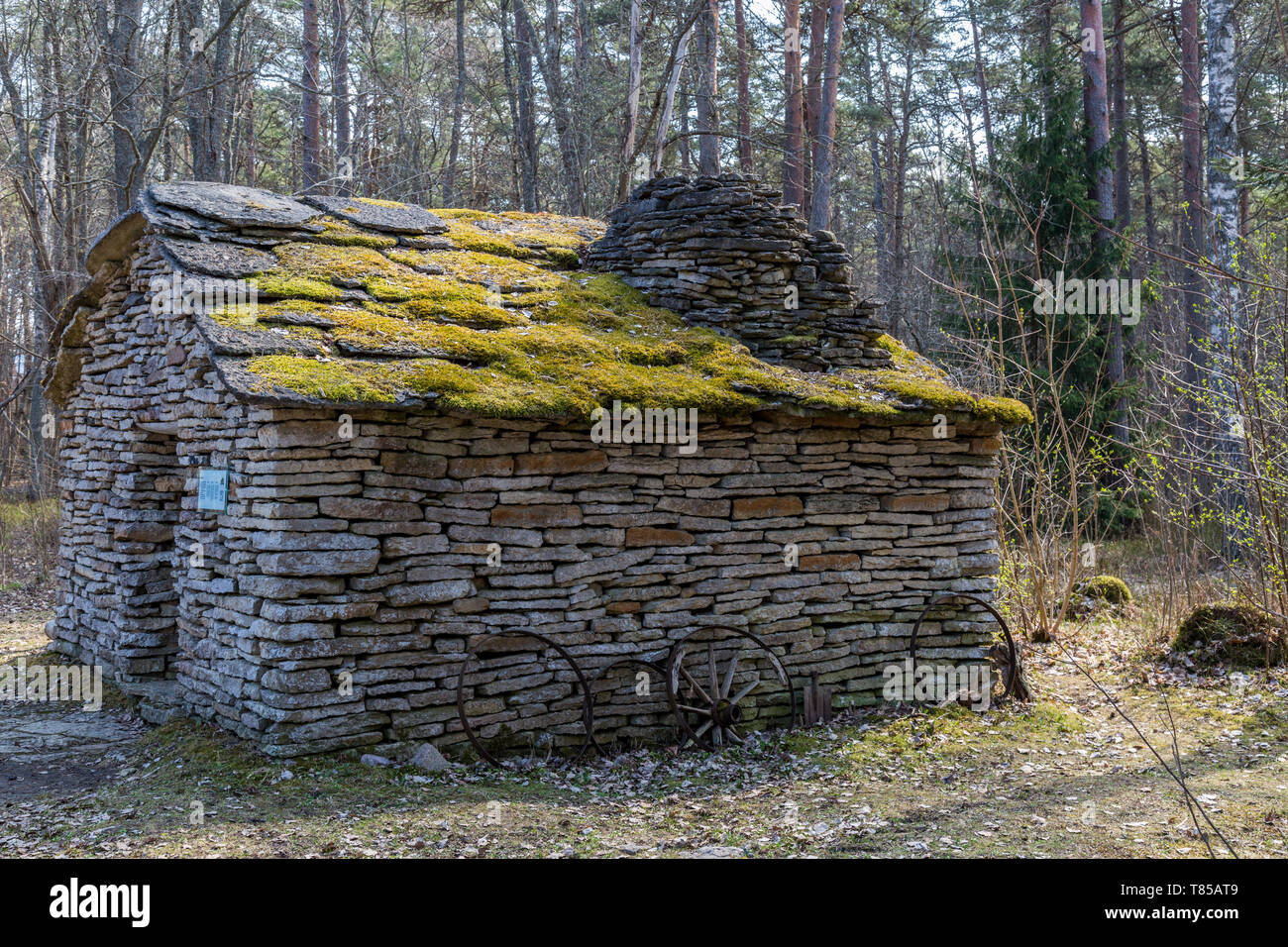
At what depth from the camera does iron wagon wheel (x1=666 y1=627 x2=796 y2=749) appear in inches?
234

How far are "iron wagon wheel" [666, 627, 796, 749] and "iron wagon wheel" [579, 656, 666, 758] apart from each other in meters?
0.10

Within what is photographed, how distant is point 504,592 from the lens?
5516mm

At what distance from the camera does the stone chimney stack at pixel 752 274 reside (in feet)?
23.1

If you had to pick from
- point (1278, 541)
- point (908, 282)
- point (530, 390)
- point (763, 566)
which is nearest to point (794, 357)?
point (763, 566)

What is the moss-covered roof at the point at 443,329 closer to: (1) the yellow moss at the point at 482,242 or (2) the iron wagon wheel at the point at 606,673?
(1) the yellow moss at the point at 482,242


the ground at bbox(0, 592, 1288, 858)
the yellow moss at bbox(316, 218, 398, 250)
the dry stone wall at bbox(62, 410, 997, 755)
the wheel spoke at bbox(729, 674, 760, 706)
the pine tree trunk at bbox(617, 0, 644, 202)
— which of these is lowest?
the ground at bbox(0, 592, 1288, 858)

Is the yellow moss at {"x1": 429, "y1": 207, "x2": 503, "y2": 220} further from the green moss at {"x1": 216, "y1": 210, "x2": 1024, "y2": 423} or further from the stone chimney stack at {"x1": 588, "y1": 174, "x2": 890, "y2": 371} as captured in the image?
the stone chimney stack at {"x1": 588, "y1": 174, "x2": 890, "y2": 371}

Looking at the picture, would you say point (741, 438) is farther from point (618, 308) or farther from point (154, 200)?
point (154, 200)

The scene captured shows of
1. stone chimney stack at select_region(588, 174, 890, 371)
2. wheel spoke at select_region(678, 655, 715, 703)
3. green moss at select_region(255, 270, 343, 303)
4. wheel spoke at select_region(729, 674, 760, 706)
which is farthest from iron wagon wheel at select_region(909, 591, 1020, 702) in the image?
green moss at select_region(255, 270, 343, 303)

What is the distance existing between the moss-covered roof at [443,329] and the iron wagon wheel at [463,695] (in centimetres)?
128

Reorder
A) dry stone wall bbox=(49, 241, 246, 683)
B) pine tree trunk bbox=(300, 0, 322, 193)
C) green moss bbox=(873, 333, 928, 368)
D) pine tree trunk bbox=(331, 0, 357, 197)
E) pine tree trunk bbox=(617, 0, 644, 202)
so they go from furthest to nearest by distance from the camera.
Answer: pine tree trunk bbox=(331, 0, 357, 197) < pine tree trunk bbox=(300, 0, 322, 193) < pine tree trunk bbox=(617, 0, 644, 202) < green moss bbox=(873, 333, 928, 368) < dry stone wall bbox=(49, 241, 246, 683)

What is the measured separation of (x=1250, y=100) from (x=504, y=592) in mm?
16546

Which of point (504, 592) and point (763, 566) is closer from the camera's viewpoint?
point (504, 592)

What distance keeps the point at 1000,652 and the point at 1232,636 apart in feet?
7.37
